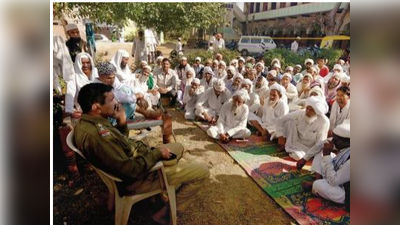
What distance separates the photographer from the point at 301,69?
2982mm

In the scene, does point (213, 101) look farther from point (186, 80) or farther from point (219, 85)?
point (186, 80)

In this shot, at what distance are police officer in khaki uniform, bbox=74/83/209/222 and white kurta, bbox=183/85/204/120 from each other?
861mm

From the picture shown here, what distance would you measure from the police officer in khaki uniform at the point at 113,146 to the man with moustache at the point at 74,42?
0.46 metres

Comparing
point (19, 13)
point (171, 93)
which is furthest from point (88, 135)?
point (171, 93)

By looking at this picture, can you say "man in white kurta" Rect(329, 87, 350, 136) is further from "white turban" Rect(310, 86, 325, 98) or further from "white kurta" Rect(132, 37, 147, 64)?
"white kurta" Rect(132, 37, 147, 64)

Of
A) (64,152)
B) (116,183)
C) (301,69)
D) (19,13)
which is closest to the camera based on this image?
(19,13)

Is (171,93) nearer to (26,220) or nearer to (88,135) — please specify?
(88,135)

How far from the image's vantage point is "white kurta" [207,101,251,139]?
123 inches

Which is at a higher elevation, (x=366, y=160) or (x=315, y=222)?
(x=366, y=160)

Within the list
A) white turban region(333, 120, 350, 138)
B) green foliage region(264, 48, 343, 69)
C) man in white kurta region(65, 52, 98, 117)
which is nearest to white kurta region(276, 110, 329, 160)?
white turban region(333, 120, 350, 138)

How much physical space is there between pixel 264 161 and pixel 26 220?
1999 mm

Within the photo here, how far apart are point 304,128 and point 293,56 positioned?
86 centimetres

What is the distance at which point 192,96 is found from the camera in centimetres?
322

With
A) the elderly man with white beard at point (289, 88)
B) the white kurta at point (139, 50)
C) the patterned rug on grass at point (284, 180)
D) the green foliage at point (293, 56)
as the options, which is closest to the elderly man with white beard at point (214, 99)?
the patterned rug on grass at point (284, 180)
